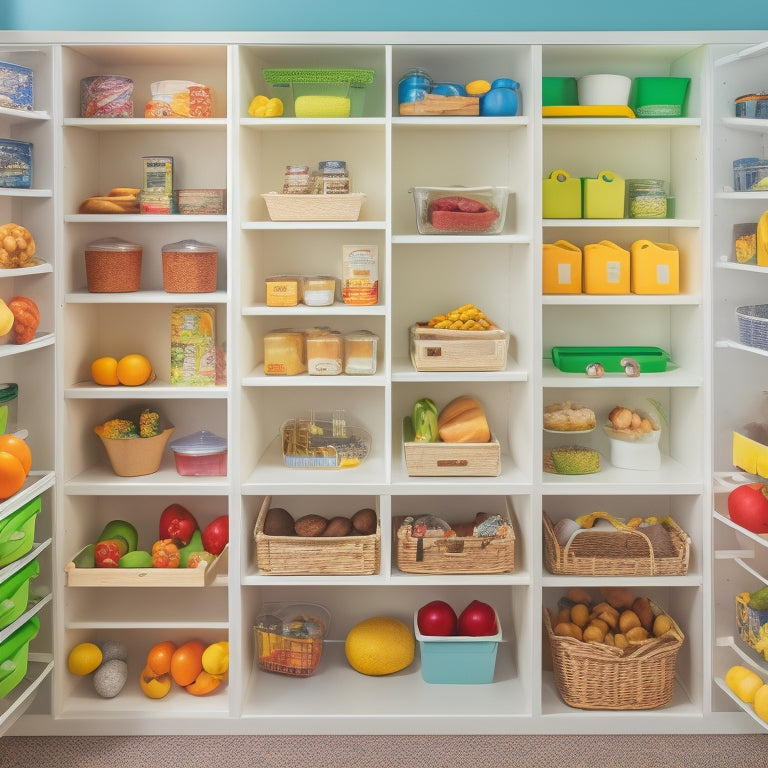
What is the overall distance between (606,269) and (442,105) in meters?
0.77

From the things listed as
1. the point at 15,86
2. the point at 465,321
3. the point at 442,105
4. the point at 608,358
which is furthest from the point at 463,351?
the point at 15,86

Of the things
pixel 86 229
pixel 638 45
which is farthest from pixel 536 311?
pixel 86 229

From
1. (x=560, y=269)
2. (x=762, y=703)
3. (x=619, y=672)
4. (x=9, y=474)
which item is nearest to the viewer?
(x=9, y=474)

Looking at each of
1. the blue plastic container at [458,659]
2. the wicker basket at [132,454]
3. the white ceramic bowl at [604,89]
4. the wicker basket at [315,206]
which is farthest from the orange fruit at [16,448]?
→ the white ceramic bowl at [604,89]

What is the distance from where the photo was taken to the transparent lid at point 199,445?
2998 millimetres

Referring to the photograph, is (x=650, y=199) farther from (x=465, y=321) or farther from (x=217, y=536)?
(x=217, y=536)

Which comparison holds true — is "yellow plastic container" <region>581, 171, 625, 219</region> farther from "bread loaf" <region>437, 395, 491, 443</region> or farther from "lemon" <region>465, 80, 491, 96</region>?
"bread loaf" <region>437, 395, 491, 443</region>

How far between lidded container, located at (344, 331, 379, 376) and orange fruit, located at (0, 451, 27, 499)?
3.52 ft

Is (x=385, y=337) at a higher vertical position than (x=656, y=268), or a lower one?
lower

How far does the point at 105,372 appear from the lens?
2.96 meters

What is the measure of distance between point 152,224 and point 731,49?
2.04 meters

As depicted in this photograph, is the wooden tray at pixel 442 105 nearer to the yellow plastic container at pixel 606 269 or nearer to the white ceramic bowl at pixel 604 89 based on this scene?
the white ceramic bowl at pixel 604 89

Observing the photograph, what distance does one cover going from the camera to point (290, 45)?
9.20 feet

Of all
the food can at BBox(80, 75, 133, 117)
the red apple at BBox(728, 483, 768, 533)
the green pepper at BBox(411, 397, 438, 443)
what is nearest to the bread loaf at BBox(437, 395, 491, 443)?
the green pepper at BBox(411, 397, 438, 443)
